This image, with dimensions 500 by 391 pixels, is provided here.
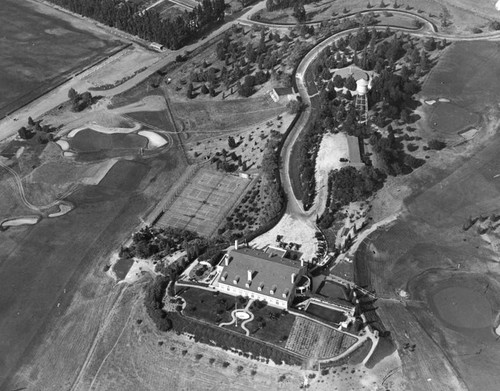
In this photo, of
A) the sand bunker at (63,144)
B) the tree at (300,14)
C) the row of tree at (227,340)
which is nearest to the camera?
the row of tree at (227,340)

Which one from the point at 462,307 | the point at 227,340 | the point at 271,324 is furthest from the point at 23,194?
the point at 462,307

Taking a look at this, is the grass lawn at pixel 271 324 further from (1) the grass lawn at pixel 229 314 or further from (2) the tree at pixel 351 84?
(2) the tree at pixel 351 84

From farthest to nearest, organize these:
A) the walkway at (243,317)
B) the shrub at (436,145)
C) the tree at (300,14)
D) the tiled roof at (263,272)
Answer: the tree at (300,14)
the shrub at (436,145)
the tiled roof at (263,272)
the walkway at (243,317)

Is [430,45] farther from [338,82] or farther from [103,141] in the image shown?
[103,141]

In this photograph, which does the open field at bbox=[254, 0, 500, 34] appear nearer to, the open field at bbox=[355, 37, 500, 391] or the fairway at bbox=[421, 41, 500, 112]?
the fairway at bbox=[421, 41, 500, 112]

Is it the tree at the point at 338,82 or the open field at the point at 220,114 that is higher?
the tree at the point at 338,82

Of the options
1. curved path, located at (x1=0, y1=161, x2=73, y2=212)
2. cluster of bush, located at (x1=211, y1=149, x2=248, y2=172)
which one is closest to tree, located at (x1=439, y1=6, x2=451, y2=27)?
cluster of bush, located at (x1=211, y1=149, x2=248, y2=172)

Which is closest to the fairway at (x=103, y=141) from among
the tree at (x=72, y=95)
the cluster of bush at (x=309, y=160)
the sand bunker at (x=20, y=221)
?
the tree at (x=72, y=95)

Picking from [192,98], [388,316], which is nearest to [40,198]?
[192,98]
